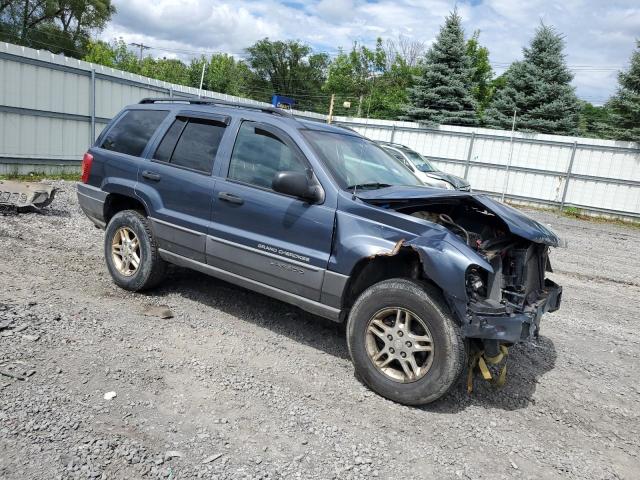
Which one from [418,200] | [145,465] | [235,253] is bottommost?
[145,465]

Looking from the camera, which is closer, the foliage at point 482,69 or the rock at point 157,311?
the rock at point 157,311

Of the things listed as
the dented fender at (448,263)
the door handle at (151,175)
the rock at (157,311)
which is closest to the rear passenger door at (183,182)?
the door handle at (151,175)

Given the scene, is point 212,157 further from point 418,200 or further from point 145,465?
point 145,465

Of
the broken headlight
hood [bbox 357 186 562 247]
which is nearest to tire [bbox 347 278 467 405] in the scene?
the broken headlight

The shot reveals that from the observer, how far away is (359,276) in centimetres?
374

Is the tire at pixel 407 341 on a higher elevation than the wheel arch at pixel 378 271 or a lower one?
lower

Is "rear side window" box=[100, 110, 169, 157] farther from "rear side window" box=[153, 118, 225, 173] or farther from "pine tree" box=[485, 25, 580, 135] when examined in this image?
"pine tree" box=[485, 25, 580, 135]

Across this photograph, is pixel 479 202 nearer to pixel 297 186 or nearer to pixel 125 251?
pixel 297 186

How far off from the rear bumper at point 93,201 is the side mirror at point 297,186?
2.38 metres

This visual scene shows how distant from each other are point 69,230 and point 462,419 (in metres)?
6.17

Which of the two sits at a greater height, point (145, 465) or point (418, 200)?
point (418, 200)

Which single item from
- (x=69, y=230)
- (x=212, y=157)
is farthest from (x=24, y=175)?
(x=212, y=157)

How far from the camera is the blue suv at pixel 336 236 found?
3.37 m

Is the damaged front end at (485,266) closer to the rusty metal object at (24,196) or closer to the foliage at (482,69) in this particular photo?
the rusty metal object at (24,196)
